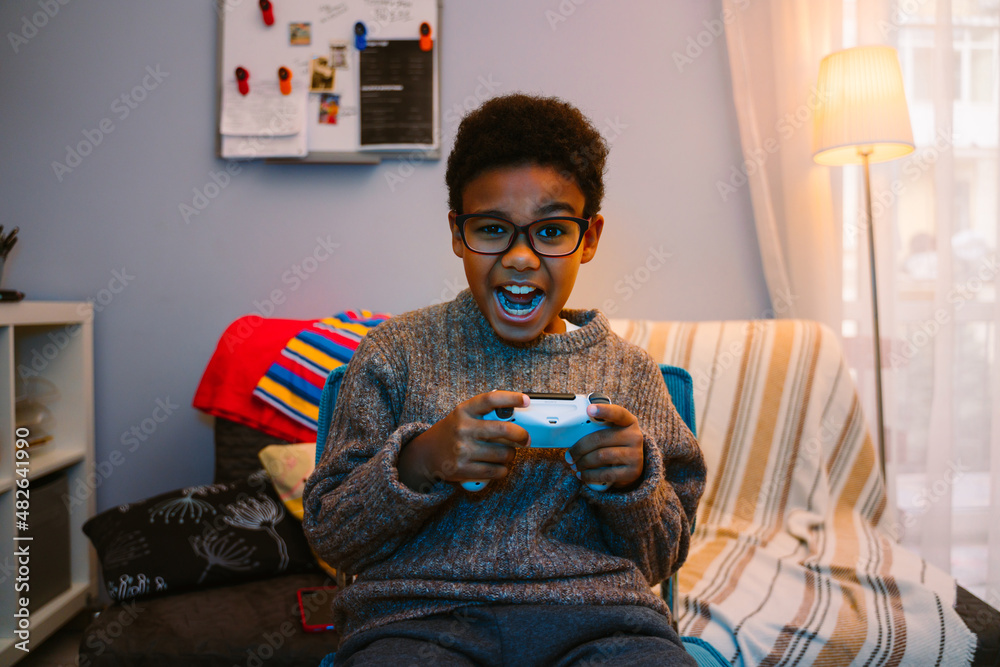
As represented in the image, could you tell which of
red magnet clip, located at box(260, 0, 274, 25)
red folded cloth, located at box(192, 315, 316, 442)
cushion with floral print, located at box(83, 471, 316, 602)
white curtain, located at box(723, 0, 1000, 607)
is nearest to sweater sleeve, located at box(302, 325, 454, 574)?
cushion with floral print, located at box(83, 471, 316, 602)

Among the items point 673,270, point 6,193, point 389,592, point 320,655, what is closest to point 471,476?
point 389,592

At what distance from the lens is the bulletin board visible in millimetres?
1783

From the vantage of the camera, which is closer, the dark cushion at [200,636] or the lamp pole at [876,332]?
the dark cushion at [200,636]

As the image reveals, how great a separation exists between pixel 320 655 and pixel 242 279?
44.8 inches

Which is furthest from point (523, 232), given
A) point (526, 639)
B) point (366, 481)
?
point (526, 639)

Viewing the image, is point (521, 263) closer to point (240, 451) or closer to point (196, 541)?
point (196, 541)

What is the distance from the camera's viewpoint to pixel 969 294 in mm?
1637

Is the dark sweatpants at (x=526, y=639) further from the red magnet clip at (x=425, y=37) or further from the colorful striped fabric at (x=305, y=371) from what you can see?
the red magnet clip at (x=425, y=37)

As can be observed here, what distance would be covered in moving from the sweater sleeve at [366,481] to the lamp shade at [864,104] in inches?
51.4

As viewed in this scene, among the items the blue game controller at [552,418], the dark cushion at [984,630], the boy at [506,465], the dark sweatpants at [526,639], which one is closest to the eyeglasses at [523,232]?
the boy at [506,465]

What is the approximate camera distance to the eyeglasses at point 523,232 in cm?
83

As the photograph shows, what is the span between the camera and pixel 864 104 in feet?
4.98

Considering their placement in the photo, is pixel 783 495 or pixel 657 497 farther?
pixel 783 495

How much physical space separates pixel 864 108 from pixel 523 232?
1.17 m
